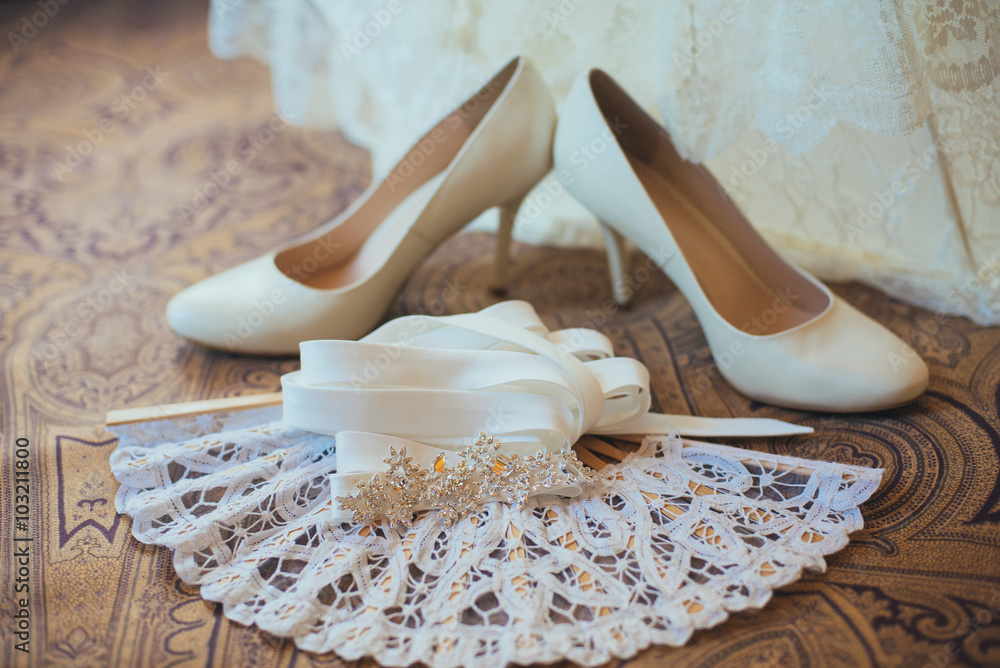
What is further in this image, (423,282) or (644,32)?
(423,282)

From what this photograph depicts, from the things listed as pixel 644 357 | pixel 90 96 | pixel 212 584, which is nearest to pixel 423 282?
pixel 644 357

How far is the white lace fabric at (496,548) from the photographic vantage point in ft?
1.93

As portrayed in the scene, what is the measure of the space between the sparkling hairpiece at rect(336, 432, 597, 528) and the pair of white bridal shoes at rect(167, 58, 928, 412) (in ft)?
1.00

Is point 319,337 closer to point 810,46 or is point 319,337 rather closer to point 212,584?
point 212,584

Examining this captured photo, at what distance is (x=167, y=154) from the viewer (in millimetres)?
1419

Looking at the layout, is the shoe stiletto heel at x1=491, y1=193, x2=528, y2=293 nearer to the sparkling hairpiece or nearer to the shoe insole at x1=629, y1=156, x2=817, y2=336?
the shoe insole at x1=629, y1=156, x2=817, y2=336

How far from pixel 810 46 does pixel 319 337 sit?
683 mm

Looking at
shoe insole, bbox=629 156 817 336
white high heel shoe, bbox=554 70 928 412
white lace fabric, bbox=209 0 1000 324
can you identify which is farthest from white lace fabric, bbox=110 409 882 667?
white lace fabric, bbox=209 0 1000 324

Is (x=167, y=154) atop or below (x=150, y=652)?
atop

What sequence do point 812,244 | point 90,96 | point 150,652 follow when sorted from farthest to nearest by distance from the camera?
point 90,96, point 812,244, point 150,652

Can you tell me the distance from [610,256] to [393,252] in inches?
13.1

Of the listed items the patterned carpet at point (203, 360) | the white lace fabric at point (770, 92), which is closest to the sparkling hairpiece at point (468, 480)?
the patterned carpet at point (203, 360)

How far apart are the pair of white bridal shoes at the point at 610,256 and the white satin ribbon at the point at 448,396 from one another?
0.18m

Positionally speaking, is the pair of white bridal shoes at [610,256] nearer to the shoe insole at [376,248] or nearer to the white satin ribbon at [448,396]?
the shoe insole at [376,248]
